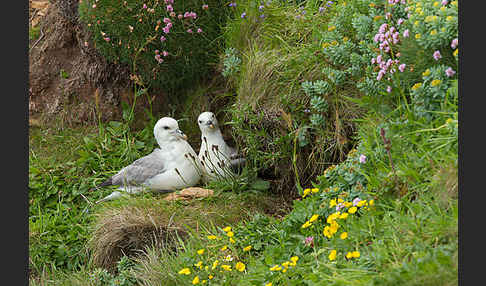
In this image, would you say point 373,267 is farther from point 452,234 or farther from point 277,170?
point 277,170

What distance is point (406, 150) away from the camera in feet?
11.0

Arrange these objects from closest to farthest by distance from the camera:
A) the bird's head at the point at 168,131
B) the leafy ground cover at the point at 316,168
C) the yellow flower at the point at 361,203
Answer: the leafy ground cover at the point at 316,168 < the yellow flower at the point at 361,203 < the bird's head at the point at 168,131

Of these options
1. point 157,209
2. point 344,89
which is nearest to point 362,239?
point 344,89

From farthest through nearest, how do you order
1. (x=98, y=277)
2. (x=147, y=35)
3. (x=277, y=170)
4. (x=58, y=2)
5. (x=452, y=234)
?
(x=58, y=2), (x=147, y=35), (x=277, y=170), (x=98, y=277), (x=452, y=234)

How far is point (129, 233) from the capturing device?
4.54 metres

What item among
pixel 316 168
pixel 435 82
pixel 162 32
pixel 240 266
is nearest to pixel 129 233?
pixel 240 266

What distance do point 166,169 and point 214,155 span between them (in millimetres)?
433

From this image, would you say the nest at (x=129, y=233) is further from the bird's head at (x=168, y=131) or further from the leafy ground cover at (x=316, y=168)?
the bird's head at (x=168, y=131)

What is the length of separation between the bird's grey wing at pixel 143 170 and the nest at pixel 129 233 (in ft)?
1.34

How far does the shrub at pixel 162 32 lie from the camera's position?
5.42 m

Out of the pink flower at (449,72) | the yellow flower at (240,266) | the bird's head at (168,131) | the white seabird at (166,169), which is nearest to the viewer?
the pink flower at (449,72)

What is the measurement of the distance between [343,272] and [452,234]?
1.87ft

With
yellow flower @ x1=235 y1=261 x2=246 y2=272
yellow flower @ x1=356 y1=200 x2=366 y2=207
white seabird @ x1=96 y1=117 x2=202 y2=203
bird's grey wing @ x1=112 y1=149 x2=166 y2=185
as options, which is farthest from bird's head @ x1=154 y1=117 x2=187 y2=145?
yellow flower @ x1=356 y1=200 x2=366 y2=207

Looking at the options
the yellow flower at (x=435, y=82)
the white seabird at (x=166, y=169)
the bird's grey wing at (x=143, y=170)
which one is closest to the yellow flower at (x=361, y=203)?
the yellow flower at (x=435, y=82)
